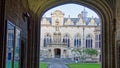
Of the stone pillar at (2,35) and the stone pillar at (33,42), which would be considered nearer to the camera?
the stone pillar at (2,35)

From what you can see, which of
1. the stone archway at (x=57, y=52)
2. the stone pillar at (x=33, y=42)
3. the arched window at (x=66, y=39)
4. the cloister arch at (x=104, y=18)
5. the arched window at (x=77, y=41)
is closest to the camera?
the stone pillar at (x=33, y=42)

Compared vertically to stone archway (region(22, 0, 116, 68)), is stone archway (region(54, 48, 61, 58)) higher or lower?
lower

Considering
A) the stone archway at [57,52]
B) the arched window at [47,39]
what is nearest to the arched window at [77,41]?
the stone archway at [57,52]

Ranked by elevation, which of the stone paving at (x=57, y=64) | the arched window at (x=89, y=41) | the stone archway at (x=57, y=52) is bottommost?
the stone paving at (x=57, y=64)

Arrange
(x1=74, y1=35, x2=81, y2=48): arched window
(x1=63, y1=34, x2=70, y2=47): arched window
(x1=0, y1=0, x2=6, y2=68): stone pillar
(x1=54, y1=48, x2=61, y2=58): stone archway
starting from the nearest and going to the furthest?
(x1=0, y1=0, x2=6, y2=68): stone pillar
(x1=74, y1=35, x2=81, y2=48): arched window
(x1=63, y1=34, x2=70, y2=47): arched window
(x1=54, y1=48, x2=61, y2=58): stone archway

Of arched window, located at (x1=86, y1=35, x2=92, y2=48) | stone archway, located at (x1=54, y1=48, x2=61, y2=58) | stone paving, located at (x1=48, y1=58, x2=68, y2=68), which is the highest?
arched window, located at (x1=86, y1=35, x2=92, y2=48)

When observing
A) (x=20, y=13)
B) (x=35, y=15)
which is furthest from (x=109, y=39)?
(x=20, y=13)

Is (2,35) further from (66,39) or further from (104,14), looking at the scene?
(66,39)

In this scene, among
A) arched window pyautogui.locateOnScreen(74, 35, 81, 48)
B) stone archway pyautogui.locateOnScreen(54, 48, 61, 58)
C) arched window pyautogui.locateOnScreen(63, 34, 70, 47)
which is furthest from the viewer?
stone archway pyautogui.locateOnScreen(54, 48, 61, 58)

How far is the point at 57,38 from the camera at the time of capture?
142 ft


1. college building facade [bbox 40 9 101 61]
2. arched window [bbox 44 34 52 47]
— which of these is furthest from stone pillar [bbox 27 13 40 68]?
arched window [bbox 44 34 52 47]

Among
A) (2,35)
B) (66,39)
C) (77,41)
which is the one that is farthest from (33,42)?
(66,39)

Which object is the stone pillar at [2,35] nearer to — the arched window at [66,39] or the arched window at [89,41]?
the arched window at [89,41]

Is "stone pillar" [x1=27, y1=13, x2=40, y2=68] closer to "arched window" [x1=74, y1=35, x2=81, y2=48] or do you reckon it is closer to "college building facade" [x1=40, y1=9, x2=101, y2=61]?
"college building facade" [x1=40, y1=9, x2=101, y2=61]
